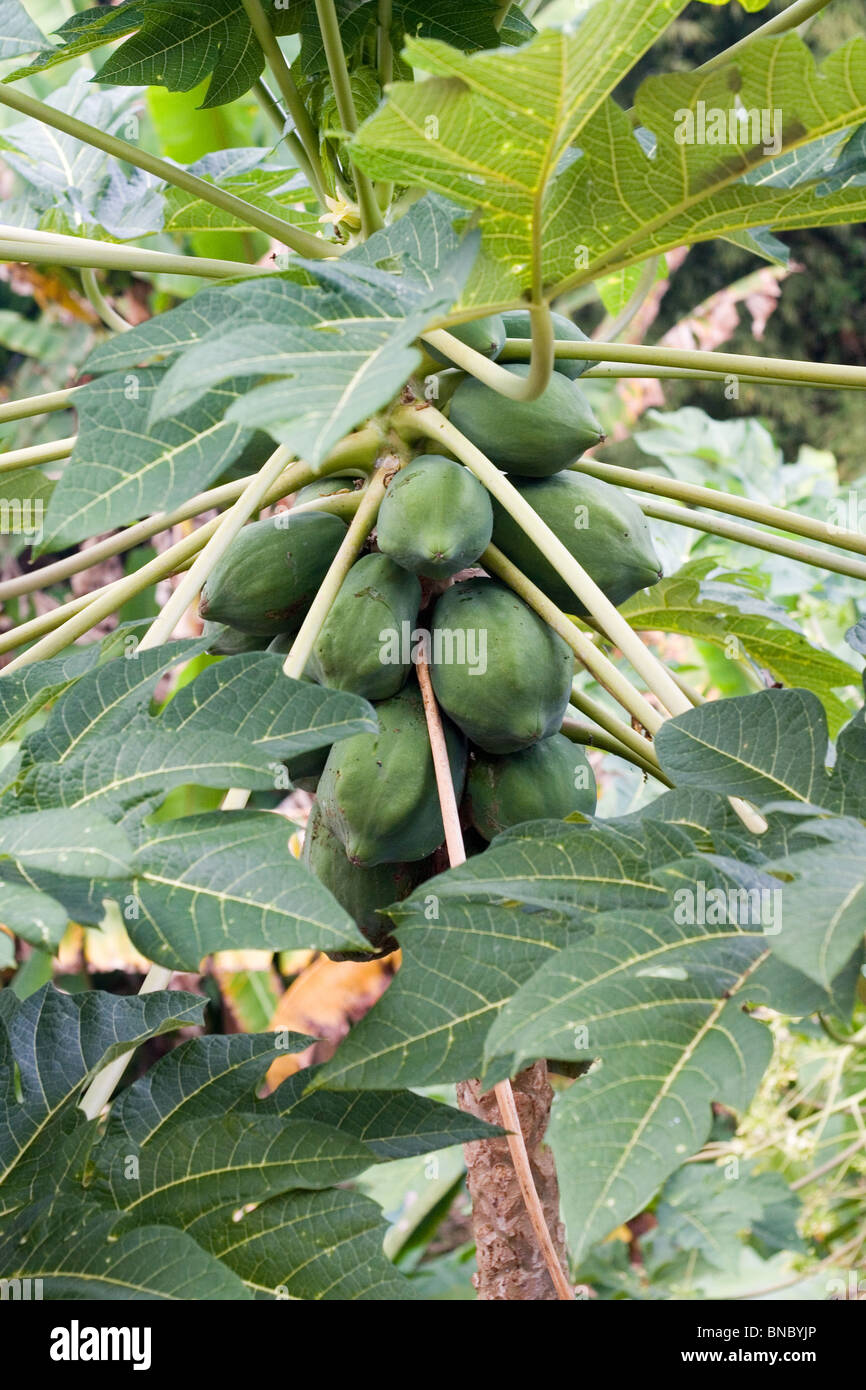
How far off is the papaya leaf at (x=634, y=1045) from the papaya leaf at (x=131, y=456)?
10.5 inches

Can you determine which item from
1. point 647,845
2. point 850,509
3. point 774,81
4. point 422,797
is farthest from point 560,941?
point 850,509

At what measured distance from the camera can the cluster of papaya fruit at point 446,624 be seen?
710 millimetres

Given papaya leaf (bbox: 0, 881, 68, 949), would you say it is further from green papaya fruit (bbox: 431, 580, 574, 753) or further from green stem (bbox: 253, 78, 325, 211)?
green stem (bbox: 253, 78, 325, 211)

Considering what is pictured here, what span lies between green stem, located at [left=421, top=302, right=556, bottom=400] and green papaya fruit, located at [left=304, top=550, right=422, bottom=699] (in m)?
0.07

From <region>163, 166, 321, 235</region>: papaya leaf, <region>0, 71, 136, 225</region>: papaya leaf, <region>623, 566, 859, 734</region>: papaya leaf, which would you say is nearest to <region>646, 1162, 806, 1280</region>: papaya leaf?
<region>623, 566, 859, 734</region>: papaya leaf

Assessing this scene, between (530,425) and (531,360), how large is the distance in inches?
3.5

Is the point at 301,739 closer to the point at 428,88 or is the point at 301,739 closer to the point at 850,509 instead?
the point at 428,88

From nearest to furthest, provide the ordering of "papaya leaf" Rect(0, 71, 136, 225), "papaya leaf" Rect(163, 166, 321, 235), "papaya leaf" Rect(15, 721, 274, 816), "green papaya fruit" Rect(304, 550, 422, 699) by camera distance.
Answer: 1. "papaya leaf" Rect(15, 721, 274, 816)
2. "green papaya fruit" Rect(304, 550, 422, 699)
3. "papaya leaf" Rect(163, 166, 321, 235)
4. "papaya leaf" Rect(0, 71, 136, 225)

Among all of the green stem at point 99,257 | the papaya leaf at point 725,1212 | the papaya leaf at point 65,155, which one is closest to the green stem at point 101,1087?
the green stem at point 99,257

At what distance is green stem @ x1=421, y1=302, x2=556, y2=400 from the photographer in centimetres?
58

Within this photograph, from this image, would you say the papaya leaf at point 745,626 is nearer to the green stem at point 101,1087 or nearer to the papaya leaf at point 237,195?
the papaya leaf at point 237,195
